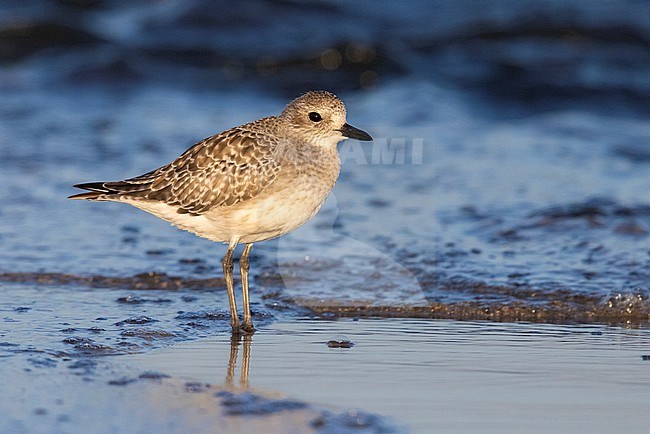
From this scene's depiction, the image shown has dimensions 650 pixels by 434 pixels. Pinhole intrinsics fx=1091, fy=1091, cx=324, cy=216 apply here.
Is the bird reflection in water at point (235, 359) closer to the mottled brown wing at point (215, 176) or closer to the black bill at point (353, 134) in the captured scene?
the mottled brown wing at point (215, 176)

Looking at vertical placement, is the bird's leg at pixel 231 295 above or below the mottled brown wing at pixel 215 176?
below

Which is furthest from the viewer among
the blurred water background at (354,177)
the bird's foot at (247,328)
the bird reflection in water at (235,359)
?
the bird's foot at (247,328)

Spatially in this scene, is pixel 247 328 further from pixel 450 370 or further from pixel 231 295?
pixel 450 370

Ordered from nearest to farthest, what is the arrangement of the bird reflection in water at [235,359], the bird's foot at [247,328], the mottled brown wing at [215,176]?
1. the bird reflection in water at [235,359]
2. the bird's foot at [247,328]
3. the mottled brown wing at [215,176]

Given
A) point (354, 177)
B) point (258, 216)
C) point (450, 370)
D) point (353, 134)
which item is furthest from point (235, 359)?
point (354, 177)

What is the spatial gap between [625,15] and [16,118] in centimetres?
899

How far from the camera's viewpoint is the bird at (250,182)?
6.64 meters

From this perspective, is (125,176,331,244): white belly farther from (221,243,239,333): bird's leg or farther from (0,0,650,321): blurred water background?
(0,0,650,321): blurred water background

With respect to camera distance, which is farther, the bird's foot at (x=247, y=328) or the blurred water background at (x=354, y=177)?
the bird's foot at (x=247, y=328)

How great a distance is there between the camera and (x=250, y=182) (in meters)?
6.68

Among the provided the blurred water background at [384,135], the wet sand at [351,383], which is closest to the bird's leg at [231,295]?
the wet sand at [351,383]

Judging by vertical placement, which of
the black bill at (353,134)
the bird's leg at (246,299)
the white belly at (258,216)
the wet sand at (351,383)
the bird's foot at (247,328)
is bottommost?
the wet sand at (351,383)

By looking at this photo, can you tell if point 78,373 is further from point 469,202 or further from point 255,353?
point 469,202

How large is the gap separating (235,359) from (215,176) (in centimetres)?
138
